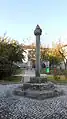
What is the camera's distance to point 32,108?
4836mm

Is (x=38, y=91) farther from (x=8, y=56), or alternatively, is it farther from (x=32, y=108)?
(x=8, y=56)

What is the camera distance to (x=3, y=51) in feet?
53.9

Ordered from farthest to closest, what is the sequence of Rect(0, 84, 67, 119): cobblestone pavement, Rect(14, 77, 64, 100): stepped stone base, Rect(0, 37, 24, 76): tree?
Rect(0, 37, 24, 76): tree < Rect(14, 77, 64, 100): stepped stone base < Rect(0, 84, 67, 119): cobblestone pavement

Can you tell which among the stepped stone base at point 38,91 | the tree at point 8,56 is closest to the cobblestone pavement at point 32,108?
the stepped stone base at point 38,91

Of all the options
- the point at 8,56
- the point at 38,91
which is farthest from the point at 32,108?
the point at 8,56

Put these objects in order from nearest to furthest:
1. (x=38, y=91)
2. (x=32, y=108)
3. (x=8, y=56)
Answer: (x=32, y=108), (x=38, y=91), (x=8, y=56)

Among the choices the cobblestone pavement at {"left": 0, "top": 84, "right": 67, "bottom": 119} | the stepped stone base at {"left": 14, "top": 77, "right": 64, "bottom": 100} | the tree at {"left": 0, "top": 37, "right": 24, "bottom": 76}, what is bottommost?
the cobblestone pavement at {"left": 0, "top": 84, "right": 67, "bottom": 119}

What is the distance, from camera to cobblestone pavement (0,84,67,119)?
4450 millimetres

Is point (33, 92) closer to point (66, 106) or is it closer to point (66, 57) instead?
point (66, 106)

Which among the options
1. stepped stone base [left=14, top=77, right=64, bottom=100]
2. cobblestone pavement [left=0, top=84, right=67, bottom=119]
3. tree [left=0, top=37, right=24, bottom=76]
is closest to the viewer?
cobblestone pavement [left=0, top=84, right=67, bottom=119]

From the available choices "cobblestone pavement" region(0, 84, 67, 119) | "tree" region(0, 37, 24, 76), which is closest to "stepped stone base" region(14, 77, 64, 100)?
"cobblestone pavement" region(0, 84, 67, 119)

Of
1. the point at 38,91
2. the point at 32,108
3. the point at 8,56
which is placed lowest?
the point at 32,108

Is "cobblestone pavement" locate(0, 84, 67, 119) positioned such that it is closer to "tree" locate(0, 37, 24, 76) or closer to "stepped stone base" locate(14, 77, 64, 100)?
"stepped stone base" locate(14, 77, 64, 100)

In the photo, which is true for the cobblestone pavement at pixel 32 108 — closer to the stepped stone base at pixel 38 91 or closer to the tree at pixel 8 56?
the stepped stone base at pixel 38 91
